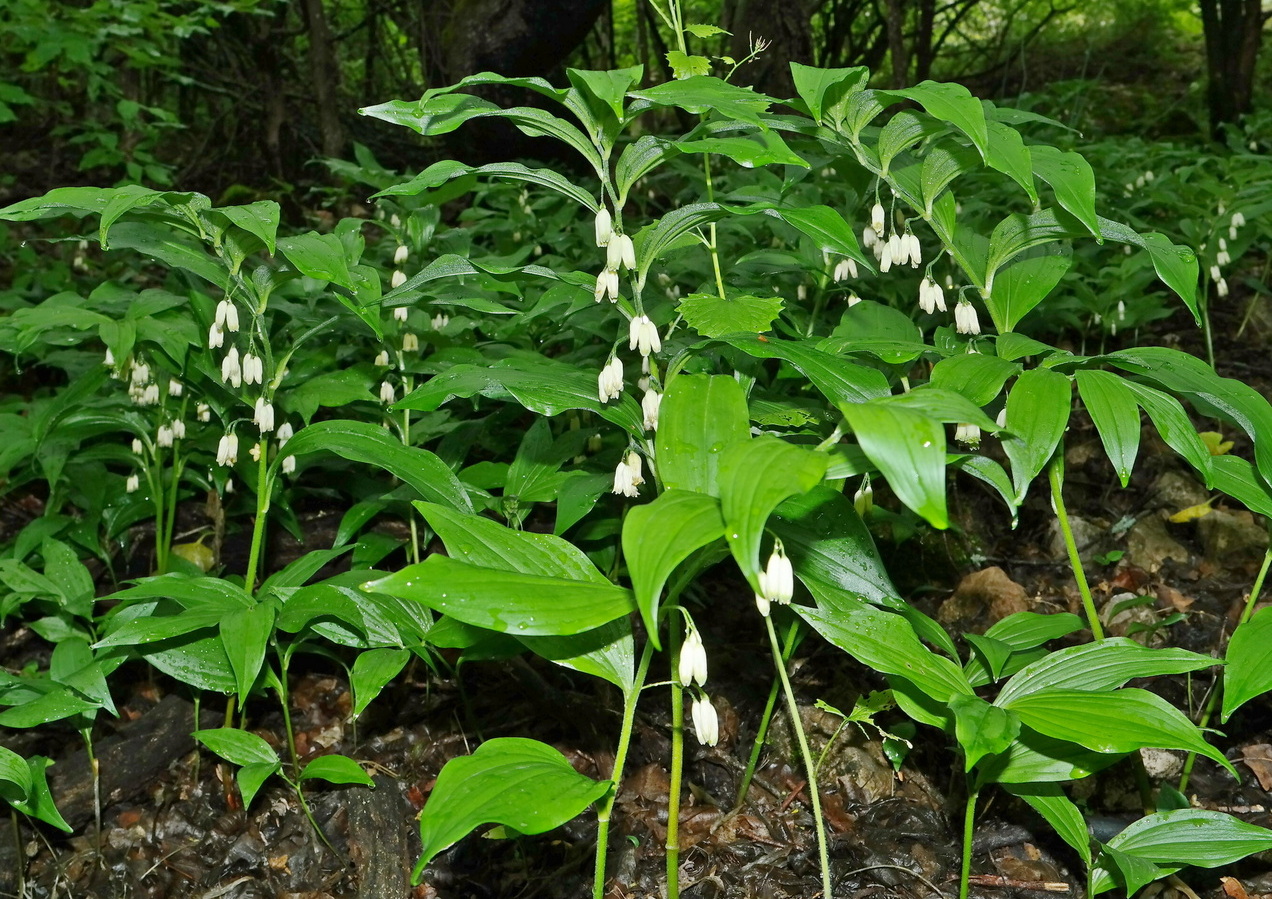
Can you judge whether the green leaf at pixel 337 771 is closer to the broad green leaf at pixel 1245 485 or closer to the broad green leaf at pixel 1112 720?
the broad green leaf at pixel 1112 720

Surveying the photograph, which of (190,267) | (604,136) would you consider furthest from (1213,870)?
(190,267)

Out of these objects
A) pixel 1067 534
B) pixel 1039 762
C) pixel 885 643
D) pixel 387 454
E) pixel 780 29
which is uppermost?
pixel 780 29

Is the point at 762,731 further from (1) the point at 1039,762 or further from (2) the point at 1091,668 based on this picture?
(2) the point at 1091,668

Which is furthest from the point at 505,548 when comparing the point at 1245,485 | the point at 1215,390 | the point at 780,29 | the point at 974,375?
the point at 780,29

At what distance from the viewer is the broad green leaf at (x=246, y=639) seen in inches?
98.4

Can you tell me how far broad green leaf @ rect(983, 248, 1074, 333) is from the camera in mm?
2584

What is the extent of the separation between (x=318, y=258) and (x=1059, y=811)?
8.01 ft

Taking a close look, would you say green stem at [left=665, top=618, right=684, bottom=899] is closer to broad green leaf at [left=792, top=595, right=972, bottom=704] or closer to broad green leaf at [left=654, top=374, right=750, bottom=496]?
broad green leaf at [left=792, top=595, right=972, bottom=704]

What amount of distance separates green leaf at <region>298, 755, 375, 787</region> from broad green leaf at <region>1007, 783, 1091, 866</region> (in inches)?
73.1

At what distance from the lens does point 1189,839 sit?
2252 mm

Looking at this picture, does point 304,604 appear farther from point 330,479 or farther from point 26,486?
point 26,486

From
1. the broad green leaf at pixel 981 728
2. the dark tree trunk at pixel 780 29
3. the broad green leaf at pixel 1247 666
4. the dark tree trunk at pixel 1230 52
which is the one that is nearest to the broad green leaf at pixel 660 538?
the broad green leaf at pixel 981 728

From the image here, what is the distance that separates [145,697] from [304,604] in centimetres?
149

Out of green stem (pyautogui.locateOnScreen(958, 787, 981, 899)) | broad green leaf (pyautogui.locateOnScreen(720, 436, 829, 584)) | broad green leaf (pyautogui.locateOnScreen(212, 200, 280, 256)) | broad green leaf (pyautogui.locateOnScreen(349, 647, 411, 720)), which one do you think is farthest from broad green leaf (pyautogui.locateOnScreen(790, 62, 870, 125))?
broad green leaf (pyautogui.locateOnScreen(349, 647, 411, 720))
